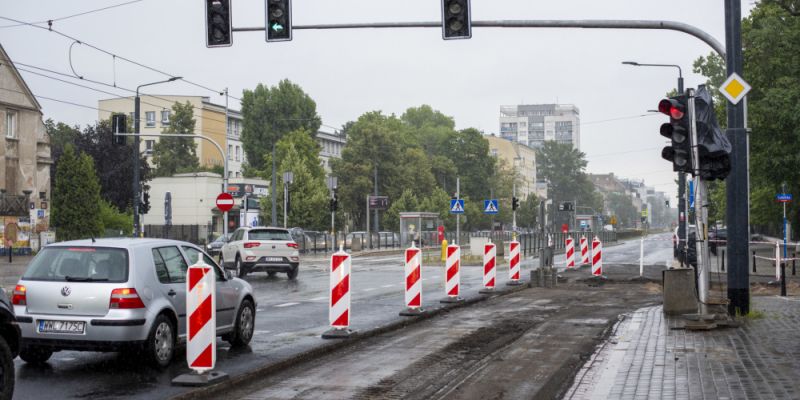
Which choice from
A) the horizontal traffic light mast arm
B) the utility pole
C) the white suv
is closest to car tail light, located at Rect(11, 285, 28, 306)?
the horizontal traffic light mast arm

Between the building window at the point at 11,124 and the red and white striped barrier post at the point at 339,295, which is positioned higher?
the building window at the point at 11,124

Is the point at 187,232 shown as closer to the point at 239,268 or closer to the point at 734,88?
the point at 239,268

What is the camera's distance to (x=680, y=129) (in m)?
13.5

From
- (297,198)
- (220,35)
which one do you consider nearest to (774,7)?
(220,35)

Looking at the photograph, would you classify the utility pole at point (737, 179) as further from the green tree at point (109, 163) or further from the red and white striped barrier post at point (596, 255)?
the green tree at point (109, 163)

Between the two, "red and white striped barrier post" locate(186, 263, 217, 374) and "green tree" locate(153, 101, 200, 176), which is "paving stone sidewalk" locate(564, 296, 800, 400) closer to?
"red and white striped barrier post" locate(186, 263, 217, 374)

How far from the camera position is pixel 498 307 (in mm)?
17578

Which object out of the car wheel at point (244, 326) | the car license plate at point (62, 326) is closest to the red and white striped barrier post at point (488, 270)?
the car wheel at point (244, 326)

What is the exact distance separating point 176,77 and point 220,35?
79.0 feet

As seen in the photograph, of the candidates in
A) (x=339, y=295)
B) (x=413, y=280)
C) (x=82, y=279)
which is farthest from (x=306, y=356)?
(x=413, y=280)

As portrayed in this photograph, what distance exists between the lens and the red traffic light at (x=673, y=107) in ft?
43.9

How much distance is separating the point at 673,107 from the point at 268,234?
1814 centimetres

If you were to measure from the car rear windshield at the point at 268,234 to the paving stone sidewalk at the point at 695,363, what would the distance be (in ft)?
55.7

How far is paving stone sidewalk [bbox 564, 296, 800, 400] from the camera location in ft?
26.7
